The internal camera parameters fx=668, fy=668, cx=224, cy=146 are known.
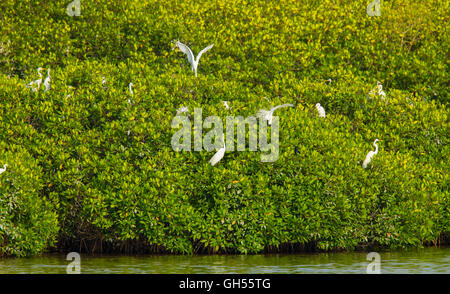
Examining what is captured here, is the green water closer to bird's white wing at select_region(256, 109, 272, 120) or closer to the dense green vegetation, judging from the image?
the dense green vegetation

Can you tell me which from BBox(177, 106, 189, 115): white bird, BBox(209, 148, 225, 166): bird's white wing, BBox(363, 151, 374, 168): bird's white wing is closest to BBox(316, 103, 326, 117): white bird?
BBox(363, 151, 374, 168): bird's white wing

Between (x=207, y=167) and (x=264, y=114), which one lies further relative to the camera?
(x=264, y=114)

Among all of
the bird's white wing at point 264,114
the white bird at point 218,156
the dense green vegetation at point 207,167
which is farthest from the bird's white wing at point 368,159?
the white bird at point 218,156

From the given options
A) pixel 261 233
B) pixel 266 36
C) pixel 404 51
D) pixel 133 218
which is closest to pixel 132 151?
pixel 133 218

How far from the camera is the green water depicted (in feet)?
50.9

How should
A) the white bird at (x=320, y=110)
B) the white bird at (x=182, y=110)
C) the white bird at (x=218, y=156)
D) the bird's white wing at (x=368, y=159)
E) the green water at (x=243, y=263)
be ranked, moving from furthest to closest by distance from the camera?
1. the white bird at (x=320, y=110)
2. the white bird at (x=182, y=110)
3. the bird's white wing at (x=368, y=159)
4. the white bird at (x=218, y=156)
5. the green water at (x=243, y=263)

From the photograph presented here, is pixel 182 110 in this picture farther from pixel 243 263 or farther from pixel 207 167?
pixel 243 263

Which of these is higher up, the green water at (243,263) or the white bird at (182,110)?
the white bird at (182,110)

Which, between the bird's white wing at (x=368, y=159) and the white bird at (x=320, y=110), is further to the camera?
the white bird at (x=320, y=110)

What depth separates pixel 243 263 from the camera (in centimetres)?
1678

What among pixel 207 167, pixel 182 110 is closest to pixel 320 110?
pixel 182 110

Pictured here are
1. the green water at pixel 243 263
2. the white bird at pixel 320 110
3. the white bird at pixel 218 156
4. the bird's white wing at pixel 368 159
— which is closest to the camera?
the green water at pixel 243 263

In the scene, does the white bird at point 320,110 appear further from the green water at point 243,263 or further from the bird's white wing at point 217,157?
the green water at point 243,263

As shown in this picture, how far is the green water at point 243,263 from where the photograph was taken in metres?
15.5
